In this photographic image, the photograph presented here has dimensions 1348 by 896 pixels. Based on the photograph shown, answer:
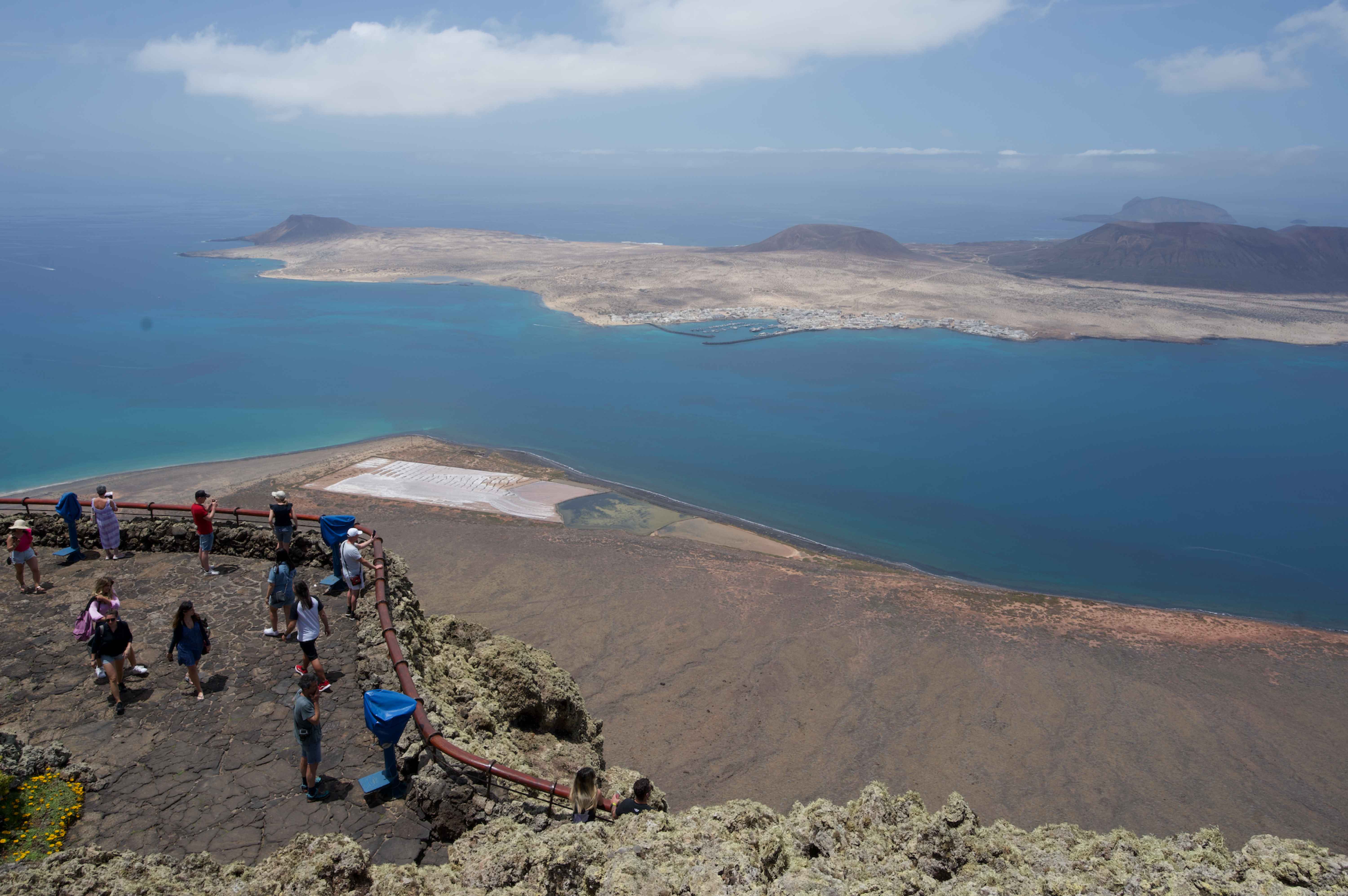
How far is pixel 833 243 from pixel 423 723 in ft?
239

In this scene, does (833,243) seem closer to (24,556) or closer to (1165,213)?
(24,556)

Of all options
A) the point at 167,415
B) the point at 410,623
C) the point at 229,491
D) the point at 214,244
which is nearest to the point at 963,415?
the point at 229,491

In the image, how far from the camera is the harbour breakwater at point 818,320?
47188 mm

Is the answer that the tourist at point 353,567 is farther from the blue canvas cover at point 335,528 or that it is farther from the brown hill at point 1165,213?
the brown hill at point 1165,213

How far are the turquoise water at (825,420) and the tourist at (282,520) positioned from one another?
14975 millimetres

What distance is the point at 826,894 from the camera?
4211mm

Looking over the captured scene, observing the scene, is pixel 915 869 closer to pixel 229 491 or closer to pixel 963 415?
pixel 229 491

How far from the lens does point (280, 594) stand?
772 centimetres

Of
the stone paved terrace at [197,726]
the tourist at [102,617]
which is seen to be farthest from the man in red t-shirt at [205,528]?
the tourist at [102,617]

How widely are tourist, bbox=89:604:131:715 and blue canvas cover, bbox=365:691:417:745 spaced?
2.68 meters

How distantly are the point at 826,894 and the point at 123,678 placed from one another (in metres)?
6.25

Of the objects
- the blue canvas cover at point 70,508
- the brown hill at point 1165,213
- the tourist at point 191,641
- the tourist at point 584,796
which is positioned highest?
the brown hill at point 1165,213

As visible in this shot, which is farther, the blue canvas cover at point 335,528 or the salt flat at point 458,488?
the salt flat at point 458,488

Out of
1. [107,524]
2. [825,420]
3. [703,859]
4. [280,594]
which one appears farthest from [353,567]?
[825,420]
